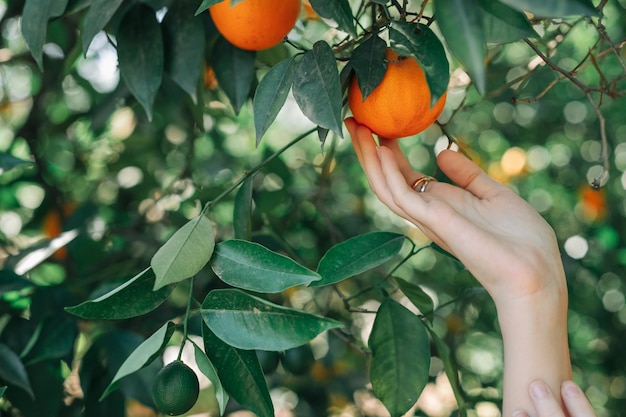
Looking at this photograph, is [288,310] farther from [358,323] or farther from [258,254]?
[358,323]

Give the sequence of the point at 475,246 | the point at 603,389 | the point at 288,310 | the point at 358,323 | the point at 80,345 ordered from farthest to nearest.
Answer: the point at 603,389 < the point at 358,323 < the point at 80,345 < the point at 475,246 < the point at 288,310

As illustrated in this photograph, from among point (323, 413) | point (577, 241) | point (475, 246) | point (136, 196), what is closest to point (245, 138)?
point (136, 196)

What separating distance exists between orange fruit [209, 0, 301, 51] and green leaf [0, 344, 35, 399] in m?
0.55

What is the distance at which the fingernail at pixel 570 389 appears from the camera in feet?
2.50

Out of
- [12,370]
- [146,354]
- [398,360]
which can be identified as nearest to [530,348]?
[398,360]

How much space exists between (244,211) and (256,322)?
0.24 metres

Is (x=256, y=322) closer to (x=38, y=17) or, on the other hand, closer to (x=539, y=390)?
(x=539, y=390)

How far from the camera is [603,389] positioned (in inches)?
81.7

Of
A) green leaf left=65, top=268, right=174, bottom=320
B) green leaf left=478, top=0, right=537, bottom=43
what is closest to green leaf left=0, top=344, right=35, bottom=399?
green leaf left=65, top=268, right=174, bottom=320

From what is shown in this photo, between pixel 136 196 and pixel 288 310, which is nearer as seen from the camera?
pixel 288 310

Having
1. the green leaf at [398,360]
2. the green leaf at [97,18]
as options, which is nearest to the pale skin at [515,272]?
the green leaf at [398,360]

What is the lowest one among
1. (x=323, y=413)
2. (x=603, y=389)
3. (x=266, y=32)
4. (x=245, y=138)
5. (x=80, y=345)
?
(x=603, y=389)

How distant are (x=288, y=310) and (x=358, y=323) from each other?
131 centimetres

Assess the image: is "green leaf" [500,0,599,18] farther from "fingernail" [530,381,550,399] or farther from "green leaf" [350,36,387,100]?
"fingernail" [530,381,550,399]
